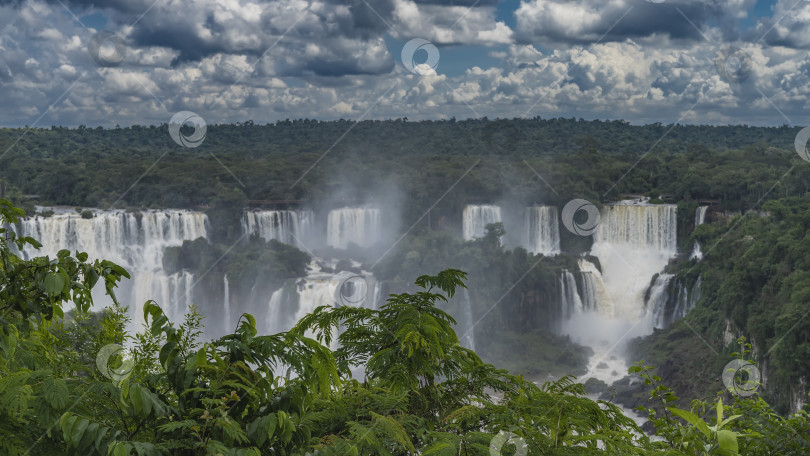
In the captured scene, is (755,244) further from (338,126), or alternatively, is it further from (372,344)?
(338,126)

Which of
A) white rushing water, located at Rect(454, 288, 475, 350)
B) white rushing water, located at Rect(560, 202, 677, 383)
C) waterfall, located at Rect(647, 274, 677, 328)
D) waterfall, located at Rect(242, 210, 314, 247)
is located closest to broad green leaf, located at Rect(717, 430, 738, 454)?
white rushing water, located at Rect(560, 202, 677, 383)

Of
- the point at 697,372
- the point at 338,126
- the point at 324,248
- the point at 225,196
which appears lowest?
the point at 697,372

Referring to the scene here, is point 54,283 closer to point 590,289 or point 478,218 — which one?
point 590,289

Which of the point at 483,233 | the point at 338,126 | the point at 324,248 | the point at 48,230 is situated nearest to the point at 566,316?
the point at 483,233

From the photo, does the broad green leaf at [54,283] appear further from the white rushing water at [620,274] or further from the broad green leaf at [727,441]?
the white rushing water at [620,274]

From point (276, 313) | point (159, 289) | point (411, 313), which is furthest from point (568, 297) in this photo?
point (411, 313)

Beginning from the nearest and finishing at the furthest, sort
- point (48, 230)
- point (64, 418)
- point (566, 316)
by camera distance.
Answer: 1. point (64, 418)
2. point (48, 230)
3. point (566, 316)
